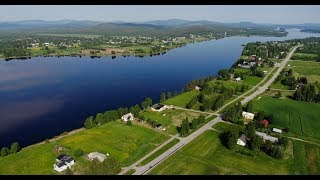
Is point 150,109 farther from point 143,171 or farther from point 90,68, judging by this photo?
point 90,68

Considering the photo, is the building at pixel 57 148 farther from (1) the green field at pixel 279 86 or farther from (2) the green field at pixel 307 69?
(2) the green field at pixel 307 69

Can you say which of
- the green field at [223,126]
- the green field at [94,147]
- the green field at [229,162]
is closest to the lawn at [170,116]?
the green field at [94,147]

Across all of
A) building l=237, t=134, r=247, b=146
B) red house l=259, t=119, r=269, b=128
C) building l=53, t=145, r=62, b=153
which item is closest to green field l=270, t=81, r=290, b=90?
red house l=259, t=119, r=269, b=128

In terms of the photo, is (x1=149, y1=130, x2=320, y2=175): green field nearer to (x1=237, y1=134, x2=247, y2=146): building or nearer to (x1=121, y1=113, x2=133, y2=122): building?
(x1=237, y1=134, x2=247, y2=146): building

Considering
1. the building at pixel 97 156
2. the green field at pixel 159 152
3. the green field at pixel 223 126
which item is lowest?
the green field at pixel 159 152
